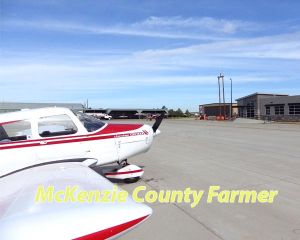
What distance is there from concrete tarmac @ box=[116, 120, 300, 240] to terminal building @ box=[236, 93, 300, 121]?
143ft

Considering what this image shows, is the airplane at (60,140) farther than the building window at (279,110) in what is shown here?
No

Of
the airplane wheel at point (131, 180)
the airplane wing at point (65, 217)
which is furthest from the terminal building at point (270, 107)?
the airplane wing at point (65, 217)

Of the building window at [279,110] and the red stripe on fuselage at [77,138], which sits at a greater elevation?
the building window at [279,110]

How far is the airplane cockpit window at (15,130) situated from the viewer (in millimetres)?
6711

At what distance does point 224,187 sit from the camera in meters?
7.37

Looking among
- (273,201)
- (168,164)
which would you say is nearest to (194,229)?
(273,201)

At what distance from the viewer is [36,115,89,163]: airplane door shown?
6844mm

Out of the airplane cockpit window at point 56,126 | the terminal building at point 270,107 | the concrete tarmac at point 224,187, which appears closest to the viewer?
the concrete tarmac at point 224,187

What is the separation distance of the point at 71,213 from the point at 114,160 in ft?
14.6

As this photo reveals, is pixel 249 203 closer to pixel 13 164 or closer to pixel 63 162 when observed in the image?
pixel 63 162

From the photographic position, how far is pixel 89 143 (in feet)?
24.1

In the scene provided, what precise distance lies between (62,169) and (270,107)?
63.0m

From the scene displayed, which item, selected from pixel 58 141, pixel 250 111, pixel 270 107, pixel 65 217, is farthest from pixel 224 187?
pixel 250 111

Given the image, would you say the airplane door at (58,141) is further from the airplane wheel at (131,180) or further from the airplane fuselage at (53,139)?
the airplane wheel at (131,180)
